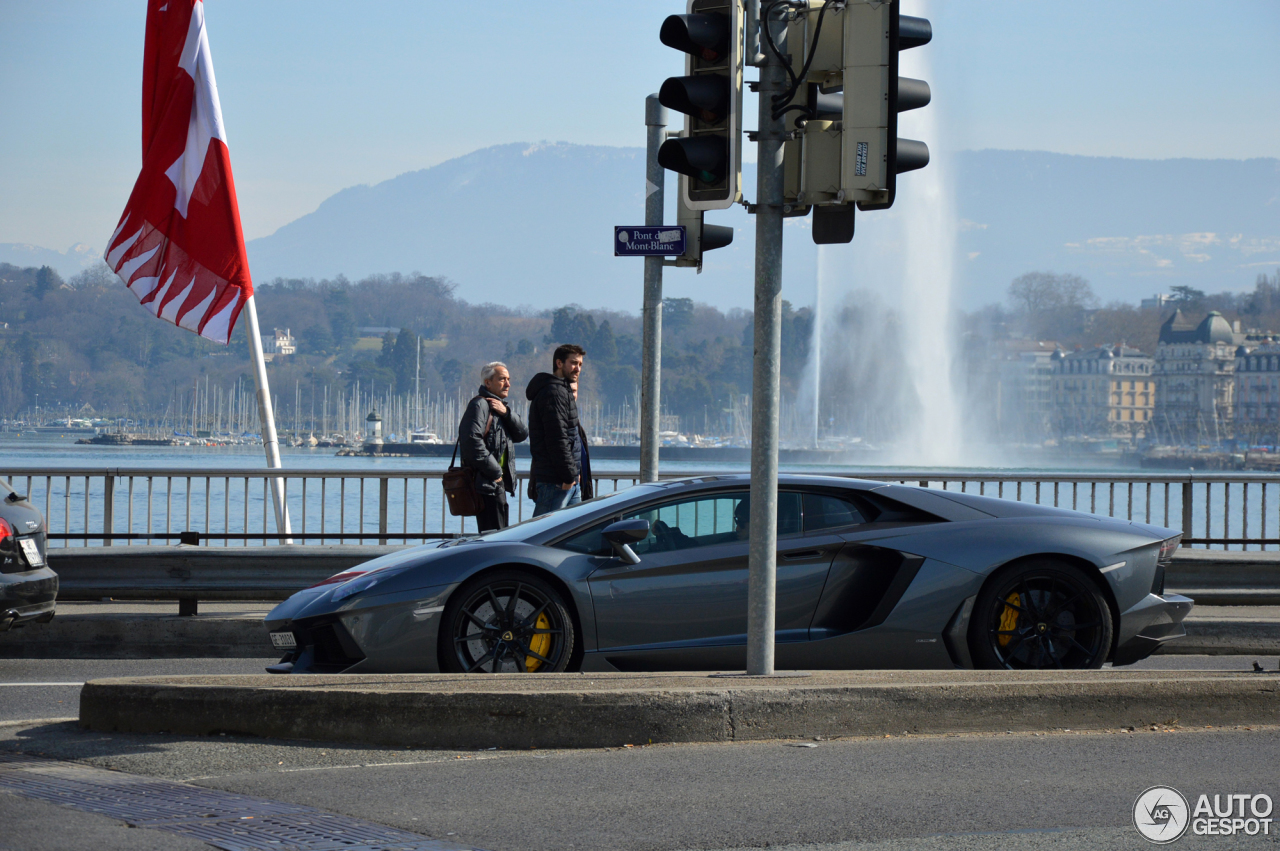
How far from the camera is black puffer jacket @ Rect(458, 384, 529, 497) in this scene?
33.6ft

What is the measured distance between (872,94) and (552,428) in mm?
4749

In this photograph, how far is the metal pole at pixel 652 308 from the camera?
369 inches

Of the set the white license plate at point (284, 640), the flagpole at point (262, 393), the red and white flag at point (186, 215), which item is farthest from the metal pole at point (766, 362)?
the red and white flag at point (186, 215)

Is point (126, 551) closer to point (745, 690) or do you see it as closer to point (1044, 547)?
point (745, 690)

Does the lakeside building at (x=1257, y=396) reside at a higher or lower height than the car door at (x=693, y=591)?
higher

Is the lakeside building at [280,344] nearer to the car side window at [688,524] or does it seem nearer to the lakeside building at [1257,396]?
the lakeside building at [1257,396]

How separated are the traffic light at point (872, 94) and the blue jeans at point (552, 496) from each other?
479 centimetres

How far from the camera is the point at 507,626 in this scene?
23.0 feet

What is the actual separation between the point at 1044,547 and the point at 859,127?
107 inches

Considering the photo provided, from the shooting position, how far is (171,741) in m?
5.82

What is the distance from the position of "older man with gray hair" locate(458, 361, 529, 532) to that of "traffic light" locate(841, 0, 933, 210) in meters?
4.75

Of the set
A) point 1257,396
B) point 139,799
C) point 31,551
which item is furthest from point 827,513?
point 1257,396

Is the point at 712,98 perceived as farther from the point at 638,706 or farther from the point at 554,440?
the point at 554,440

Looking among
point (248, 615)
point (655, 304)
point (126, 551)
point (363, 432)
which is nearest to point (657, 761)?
point (655, 304)
